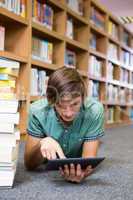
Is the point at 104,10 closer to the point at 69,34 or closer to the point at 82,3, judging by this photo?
the point at 82,3

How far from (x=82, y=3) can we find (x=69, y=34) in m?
0.58

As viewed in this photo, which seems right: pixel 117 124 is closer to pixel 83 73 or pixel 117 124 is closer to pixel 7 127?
pixel 83 73

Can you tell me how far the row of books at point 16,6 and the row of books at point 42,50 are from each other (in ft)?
1.33

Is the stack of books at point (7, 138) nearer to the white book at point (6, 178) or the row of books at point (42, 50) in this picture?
the white book at point (6, 178)

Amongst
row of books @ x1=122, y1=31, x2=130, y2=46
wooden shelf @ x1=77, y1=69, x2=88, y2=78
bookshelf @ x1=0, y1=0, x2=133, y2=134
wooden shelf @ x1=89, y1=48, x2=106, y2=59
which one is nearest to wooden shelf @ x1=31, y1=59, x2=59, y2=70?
bookshelf @ x1=0, y1=0, x2=133, y2=134

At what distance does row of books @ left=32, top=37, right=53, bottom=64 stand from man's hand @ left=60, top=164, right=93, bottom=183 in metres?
1.91

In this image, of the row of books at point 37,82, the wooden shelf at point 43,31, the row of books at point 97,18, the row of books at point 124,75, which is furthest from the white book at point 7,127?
the row of books at point 124,75

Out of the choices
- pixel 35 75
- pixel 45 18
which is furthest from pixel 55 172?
pixel 45 18

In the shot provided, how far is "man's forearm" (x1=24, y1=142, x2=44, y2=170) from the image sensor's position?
1.34 meters

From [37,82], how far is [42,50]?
36cm

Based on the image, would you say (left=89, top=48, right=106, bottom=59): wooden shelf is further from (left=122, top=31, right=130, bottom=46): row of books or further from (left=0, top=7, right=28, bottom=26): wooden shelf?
(left=0, top=7, right=28, bottom=26): wooden shelf

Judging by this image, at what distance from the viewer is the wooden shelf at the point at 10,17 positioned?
99.7 inches

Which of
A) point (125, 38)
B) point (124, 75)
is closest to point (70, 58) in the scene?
point (124, 75)

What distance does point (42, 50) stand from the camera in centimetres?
326
